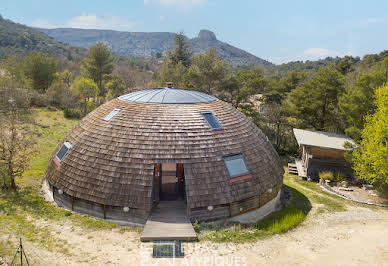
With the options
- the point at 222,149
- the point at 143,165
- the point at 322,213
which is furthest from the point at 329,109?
the point at 143,165

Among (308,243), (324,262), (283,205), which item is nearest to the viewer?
(324,262)

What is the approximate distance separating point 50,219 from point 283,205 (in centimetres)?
1220

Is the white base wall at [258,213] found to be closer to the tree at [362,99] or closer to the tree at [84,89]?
the tree at [362,99]

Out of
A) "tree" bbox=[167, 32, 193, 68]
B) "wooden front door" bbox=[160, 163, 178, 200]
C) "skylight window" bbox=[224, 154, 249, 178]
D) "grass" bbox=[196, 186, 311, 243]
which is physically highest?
"tree" bbox=[167, 32, 193, 68]

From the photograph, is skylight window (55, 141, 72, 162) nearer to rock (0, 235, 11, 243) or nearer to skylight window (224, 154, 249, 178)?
rock (0, 235, 11, 243)

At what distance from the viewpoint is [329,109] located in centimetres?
2647

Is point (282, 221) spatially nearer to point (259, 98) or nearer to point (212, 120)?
point (212, 120)

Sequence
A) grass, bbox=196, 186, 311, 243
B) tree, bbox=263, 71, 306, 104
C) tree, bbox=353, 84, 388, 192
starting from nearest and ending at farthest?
grass, bbox=196, 186, 311, 243 → tree, bbox=353, 84, 388, 192 → tree, bbox=263, 71, 306, 104

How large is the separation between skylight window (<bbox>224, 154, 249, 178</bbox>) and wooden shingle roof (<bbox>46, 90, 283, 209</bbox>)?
0.23 metres

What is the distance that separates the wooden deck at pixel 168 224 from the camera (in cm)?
1013

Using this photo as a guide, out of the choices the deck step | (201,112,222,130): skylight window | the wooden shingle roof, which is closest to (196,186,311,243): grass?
the wooden shingle roof

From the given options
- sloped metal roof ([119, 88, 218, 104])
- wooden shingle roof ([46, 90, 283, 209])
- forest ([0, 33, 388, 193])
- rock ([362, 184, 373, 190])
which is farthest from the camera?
rock ([362, 184, 373, 190])

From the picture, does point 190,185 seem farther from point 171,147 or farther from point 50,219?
point 50,219

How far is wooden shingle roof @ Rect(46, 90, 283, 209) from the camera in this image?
11.3 m
